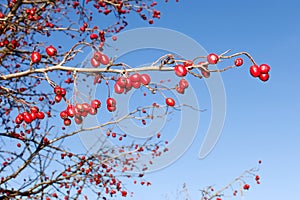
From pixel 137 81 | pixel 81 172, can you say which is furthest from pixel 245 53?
pixel 81 172

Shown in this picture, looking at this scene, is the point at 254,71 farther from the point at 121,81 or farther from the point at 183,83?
the point at 121,81

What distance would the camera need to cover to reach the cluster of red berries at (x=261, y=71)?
7.87 feet

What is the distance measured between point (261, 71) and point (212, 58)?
1.14 ft

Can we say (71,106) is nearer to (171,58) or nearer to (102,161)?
(171,58)

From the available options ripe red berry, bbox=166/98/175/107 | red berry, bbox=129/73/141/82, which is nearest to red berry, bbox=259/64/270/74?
ripe red berry, bbox=166/98/175/107

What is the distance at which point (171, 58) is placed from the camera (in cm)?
243

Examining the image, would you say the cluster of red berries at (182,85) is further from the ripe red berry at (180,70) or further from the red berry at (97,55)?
the red berry at (97,55)

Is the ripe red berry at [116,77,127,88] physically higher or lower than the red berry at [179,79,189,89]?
higher

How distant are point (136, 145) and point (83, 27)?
2.50 meters

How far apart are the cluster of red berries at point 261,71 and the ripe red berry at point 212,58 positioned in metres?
0.27

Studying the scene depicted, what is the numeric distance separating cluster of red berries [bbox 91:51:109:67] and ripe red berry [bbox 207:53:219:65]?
0.83m

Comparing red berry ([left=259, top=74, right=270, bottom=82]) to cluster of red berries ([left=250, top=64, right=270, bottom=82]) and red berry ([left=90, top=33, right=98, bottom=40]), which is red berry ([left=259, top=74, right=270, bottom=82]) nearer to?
cluster of red berries ([left=250, top=64, right=270, bottom=82])

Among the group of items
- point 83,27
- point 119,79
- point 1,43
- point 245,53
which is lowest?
point 245,53

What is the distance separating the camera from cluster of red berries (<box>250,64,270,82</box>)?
2.40 m
